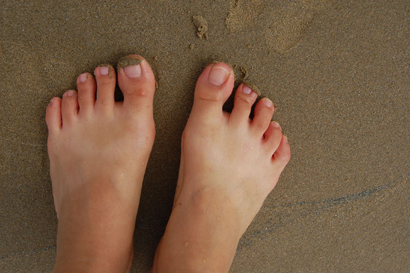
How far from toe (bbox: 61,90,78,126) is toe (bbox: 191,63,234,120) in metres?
0.55

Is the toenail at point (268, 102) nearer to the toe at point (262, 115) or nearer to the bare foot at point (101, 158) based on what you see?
the toe at point (262, 115)

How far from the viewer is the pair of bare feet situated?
3.48 feet

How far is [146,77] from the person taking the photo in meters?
1.07

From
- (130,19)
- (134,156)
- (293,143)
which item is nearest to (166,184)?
(134,156)

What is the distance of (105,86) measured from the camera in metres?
1.10

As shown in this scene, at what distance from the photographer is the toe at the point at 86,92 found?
3.64 ft

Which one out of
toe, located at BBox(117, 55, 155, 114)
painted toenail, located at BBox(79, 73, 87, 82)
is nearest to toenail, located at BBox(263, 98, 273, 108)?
toe, located at BBox(117, 55, 155, 114)

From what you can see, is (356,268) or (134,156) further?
(356,268)

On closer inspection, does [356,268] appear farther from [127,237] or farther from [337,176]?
[127,237]

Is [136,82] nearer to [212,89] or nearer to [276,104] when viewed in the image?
[212,89]

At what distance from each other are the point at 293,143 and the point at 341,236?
555 millimetres

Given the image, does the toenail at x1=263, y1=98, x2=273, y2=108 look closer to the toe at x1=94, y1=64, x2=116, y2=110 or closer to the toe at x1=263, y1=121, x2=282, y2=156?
the toe at x1=263, y1=121, x2=282, y2=156

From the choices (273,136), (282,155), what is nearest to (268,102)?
(273,136)

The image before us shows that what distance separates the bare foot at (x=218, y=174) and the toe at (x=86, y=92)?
454mm
